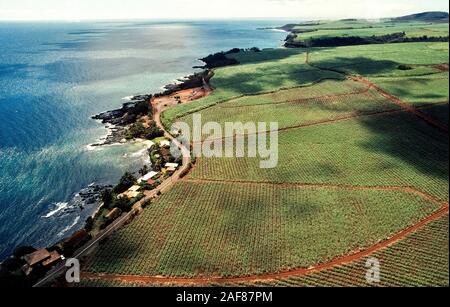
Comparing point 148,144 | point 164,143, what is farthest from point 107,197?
point 148,144

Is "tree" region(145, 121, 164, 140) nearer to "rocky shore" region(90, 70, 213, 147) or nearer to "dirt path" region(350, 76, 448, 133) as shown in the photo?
"rocky shore" region(90, 70, 213, 147)

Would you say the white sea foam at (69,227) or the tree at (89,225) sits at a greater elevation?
the tree at (89,225)

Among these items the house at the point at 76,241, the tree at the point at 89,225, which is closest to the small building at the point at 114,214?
the tree at the point at 89,225

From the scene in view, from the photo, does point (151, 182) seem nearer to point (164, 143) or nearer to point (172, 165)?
point (172, 165)

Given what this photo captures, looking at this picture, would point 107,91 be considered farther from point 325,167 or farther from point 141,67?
point 325,167

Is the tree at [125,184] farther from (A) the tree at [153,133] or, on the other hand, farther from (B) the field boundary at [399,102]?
(B) the field boundary at [399,102]

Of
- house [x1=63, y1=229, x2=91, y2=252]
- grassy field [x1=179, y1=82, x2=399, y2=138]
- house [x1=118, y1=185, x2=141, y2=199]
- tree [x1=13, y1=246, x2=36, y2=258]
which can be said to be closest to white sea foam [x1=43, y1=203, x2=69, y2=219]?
house [x1=118, y1=185, x2=141, y2=199]
